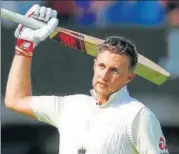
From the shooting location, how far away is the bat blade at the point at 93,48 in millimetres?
3559

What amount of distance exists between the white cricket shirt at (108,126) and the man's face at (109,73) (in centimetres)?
4

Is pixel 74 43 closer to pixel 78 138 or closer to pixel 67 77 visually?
pixel 78 138

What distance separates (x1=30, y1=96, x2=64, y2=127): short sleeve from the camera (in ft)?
10.6

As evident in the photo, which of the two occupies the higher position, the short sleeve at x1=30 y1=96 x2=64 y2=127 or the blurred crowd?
the blurred crowd

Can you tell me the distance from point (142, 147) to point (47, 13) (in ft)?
2.09

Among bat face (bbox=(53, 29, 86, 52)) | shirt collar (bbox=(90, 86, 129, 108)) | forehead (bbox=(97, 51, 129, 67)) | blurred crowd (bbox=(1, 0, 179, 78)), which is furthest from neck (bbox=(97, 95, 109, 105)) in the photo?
blurred crowd (bbox=(1, 0, 179, 78))

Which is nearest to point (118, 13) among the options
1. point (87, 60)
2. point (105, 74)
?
point (87, 60)

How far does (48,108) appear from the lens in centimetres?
323

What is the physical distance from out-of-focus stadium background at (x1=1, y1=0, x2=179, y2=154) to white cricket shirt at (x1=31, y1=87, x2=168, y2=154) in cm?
356

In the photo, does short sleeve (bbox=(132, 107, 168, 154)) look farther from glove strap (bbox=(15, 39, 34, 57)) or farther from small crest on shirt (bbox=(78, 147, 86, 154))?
glove strap (bbox=(15, 39, 34, 57))

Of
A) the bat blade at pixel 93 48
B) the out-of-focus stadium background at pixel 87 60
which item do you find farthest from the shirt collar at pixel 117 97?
the out-of-focus stadium background at pixel 87 60

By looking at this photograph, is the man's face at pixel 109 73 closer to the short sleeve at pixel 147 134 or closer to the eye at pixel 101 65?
the eye at pixel 101 65

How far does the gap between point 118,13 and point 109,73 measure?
4044 mm

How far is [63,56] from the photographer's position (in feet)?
22.9
